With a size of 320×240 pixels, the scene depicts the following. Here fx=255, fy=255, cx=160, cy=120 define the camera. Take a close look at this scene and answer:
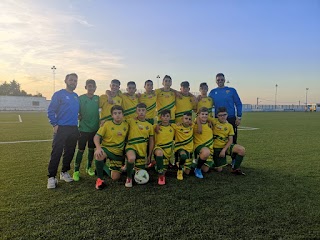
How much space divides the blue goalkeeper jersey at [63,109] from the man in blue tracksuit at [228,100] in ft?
10.0

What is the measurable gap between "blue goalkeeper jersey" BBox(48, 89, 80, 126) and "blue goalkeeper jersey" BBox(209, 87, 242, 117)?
304 centimetres

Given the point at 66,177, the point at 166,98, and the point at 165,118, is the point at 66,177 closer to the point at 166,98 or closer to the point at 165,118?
the point at 165,118

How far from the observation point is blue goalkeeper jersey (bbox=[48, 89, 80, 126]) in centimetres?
440

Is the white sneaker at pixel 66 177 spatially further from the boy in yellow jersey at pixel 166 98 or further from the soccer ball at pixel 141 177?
the boy in yellow jersey at pixel 166 98

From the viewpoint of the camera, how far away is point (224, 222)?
296 centimetres

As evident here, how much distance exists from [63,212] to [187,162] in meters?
2.48

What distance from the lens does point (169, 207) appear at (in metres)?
3.38

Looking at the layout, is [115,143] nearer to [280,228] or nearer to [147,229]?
[147,229]

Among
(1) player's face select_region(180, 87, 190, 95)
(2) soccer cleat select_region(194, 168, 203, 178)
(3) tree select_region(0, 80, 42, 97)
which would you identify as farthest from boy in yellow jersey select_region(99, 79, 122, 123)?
(3) tree select_region(0, 80, 42, 97)

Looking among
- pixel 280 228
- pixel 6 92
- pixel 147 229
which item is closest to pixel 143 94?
pixel 147 229

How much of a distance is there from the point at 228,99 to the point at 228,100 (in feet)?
0.07

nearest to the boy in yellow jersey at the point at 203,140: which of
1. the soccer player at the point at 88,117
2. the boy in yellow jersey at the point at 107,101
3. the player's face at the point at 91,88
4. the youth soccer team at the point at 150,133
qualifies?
the youth soccer team at the point at 150,133

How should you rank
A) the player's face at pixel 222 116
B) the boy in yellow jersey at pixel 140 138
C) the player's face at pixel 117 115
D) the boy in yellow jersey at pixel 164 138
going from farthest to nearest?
the player's face at pixel 222 116 < the boy in yellow jersey at pixel 164 138 < the boy in yellow jersey at pixel 140 138 < the player's face at pixel 117 115

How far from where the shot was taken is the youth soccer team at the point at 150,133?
4582 millimetres
